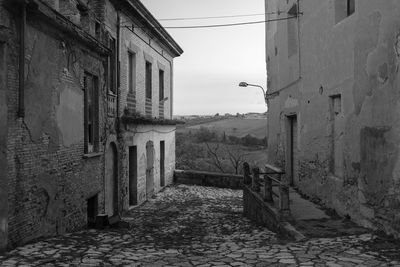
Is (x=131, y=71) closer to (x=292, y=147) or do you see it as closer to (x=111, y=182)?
(x=111, y=182)

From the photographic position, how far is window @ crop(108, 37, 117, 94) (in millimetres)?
13422

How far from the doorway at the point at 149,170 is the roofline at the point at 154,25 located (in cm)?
445

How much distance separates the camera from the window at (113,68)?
13.4 meters

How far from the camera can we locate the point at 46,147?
26.9ft

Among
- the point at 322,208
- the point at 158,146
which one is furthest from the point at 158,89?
the point at 322,208

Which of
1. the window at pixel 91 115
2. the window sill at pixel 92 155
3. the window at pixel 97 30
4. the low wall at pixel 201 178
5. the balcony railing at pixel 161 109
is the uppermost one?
the window at pixel 97 30

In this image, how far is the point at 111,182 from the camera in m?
13.6

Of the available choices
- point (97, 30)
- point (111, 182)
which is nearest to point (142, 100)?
point (111, 182)

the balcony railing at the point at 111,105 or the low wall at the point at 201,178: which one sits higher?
the balcony railing at the point at 111,105

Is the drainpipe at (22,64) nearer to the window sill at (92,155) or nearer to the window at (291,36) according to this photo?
the window sill at (92,155)

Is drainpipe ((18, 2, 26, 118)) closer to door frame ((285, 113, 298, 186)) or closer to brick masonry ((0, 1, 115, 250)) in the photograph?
brick masonry ((0, 1, 115, 250))

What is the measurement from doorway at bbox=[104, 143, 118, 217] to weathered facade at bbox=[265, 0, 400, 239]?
546 centimetres

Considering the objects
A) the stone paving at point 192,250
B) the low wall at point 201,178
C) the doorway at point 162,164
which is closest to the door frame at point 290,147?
the stone paving at point 192,250

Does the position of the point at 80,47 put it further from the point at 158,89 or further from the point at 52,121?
the point at 158,89
